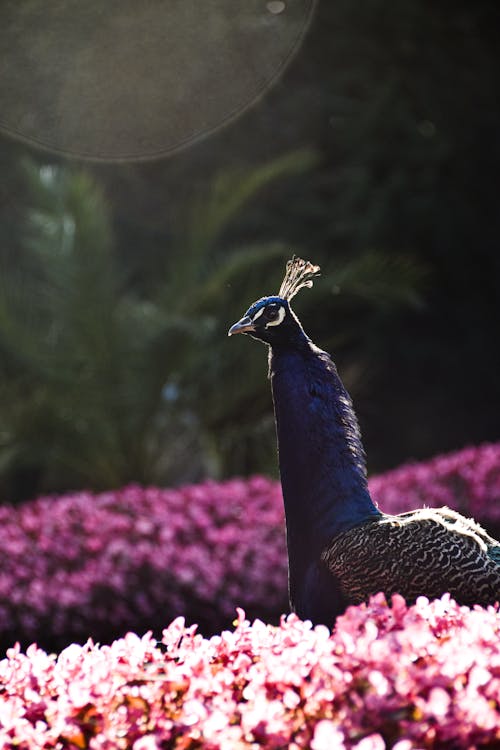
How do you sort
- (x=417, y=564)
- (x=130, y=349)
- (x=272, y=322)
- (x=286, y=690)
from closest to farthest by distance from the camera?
(x=286, y=690), (x=417, y=564), (x=272, y=322), (x=130, y=349)

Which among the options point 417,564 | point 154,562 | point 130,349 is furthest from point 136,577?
point 130,349

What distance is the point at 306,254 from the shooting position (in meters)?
9.09

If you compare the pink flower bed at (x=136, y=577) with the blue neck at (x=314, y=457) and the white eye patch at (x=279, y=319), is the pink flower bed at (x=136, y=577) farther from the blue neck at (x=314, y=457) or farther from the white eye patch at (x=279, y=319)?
the white eye patch at (x=279, y=319)

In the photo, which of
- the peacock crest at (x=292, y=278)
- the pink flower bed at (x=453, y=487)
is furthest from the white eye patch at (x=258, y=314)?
the pink flower bed at (x=453, y=487)

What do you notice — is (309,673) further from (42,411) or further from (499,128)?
(499,128)

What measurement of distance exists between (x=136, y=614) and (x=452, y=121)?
6402 mm

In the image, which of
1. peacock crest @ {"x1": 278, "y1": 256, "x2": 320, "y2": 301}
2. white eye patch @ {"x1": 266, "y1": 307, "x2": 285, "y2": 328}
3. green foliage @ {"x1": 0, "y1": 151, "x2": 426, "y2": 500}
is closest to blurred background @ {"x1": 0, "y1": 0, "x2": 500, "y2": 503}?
green foliage @ {"x1": 0, "y1": 151, "x2": 426, "y2": 500}

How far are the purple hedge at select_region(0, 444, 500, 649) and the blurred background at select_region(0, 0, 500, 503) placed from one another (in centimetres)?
218

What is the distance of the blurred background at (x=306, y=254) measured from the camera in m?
7.36

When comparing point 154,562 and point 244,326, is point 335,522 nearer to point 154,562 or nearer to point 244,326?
point 244,326

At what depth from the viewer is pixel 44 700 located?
1901 millimetres

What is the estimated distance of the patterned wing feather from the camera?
2346mm

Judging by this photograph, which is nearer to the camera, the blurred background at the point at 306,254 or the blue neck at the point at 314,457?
the blue neck at the point at 314,457

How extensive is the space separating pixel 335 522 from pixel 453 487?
2733mm
